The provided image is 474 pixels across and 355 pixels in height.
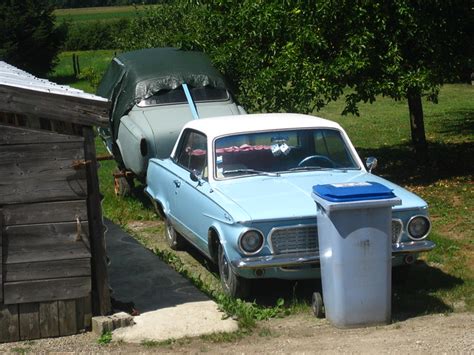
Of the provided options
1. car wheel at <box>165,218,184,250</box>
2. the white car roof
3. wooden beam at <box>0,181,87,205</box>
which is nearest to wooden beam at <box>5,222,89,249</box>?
wooden beam at <box>0,181,87,205</box>

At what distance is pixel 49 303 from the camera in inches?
285

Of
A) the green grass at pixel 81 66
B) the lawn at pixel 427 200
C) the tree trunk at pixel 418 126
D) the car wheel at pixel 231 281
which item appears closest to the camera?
the car wheel at pixel 231 281

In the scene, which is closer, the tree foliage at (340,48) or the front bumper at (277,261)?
the front bumper at (277,261)

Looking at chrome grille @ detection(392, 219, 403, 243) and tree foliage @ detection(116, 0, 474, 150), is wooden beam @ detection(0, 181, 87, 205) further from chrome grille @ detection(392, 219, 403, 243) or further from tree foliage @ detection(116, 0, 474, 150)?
tree foliage @ detection(116, 0, 474, 150)

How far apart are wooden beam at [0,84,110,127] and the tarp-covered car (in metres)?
4.92

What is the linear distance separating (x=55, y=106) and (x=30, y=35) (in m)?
31.8

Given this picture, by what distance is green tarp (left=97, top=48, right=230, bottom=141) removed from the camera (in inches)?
520

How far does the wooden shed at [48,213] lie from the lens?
7.04 metres

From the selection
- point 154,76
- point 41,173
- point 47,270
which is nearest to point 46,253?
point 47,270

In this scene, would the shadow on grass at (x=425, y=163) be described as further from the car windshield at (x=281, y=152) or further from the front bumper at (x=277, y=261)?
the front bumper at (x=277, y=261)

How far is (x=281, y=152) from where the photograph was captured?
8969 millimetres

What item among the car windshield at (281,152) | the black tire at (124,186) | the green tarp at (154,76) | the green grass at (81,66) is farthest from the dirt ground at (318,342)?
the green grass at (81,66)

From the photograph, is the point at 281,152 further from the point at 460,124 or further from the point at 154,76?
the point at 460,124

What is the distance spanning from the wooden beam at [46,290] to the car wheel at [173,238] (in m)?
3.10
